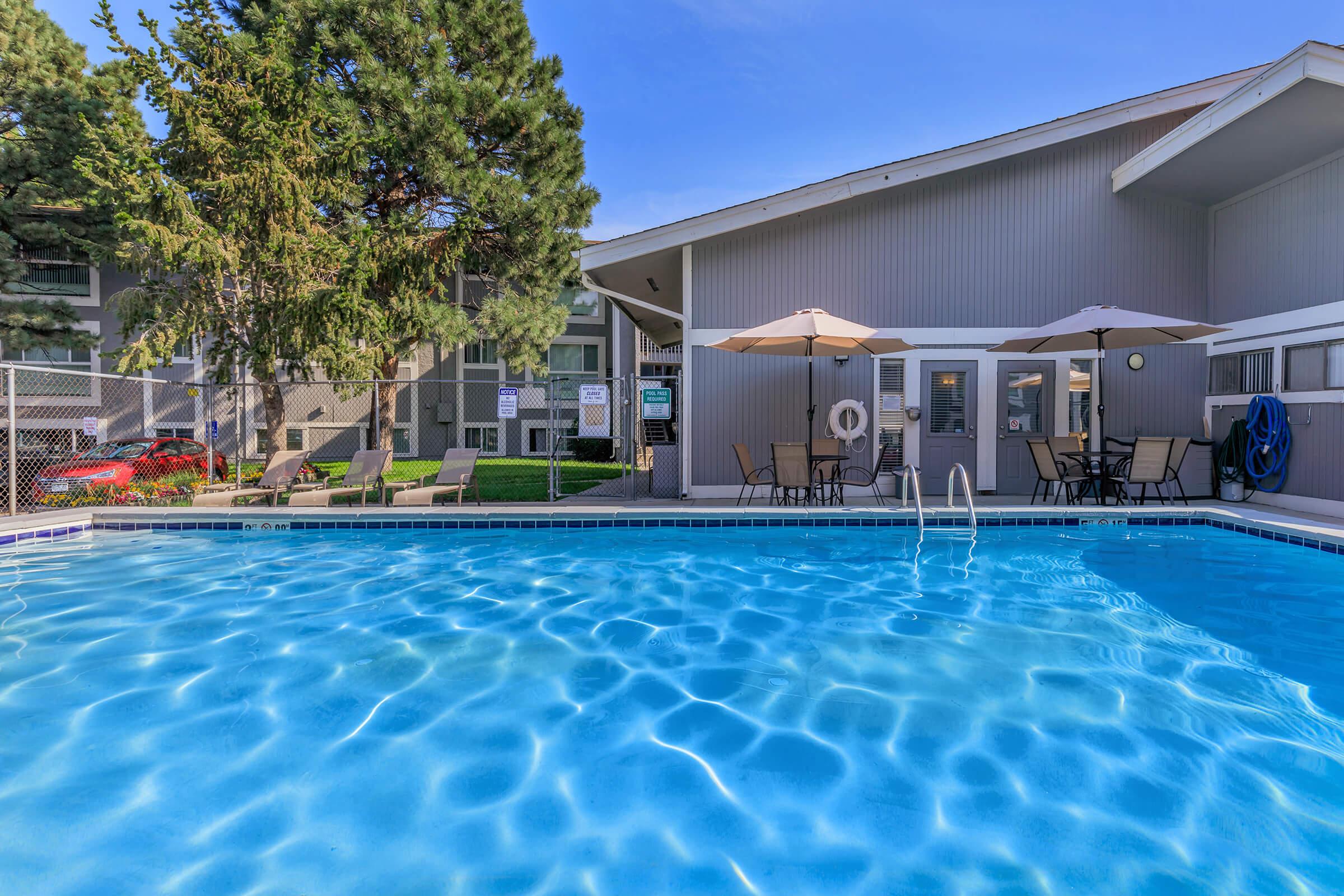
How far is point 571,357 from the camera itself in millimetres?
21172

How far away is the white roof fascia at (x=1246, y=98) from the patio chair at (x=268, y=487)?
11.2 meters

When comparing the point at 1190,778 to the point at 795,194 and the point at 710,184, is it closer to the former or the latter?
the point at 795,194

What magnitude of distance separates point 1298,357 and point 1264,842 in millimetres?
8144

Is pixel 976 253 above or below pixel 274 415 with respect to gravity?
above

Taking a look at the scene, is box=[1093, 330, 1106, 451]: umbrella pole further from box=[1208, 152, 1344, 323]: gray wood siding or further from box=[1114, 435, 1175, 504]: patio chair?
box=[1208, 152, 1344, 323]: gray wood siding

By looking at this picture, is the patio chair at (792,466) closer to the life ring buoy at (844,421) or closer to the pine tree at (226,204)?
the life ring buoy at (844,421)

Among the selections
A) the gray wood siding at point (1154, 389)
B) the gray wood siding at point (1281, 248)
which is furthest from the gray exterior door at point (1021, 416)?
the gray wood siding at point (1281, 248)

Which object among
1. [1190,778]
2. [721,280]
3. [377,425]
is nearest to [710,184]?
[721,280]

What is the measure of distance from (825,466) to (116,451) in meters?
10.9

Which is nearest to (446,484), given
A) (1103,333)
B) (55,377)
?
(1103,333)

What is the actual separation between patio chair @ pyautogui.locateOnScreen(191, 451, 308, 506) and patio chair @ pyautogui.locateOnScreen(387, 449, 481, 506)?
117cm

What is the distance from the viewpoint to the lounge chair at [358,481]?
8.15m

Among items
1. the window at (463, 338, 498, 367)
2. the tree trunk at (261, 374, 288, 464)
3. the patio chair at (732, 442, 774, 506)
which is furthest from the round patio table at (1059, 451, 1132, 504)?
the window at (463, 338, 498, 367)

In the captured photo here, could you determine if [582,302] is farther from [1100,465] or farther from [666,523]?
[1100,465]
